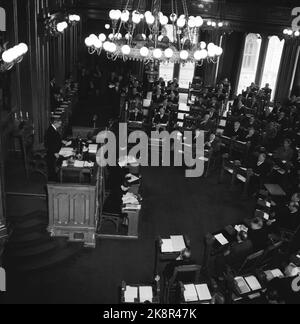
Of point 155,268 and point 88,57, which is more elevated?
point 88,57

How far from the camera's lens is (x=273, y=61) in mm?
21625

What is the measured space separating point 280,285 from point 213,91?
12.2 meters

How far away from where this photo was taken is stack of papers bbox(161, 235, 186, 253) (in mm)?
7364

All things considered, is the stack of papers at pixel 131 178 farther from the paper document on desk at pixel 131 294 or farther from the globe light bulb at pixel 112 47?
the paper document on desk at pixel 131 294

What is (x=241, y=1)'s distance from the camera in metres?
18.2

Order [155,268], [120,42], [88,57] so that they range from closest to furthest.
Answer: [155,268]
[120,42]
[88,57]

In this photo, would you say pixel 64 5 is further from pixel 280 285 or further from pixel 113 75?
pixel 280 285

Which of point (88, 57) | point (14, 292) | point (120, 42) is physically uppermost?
point (120, 42)

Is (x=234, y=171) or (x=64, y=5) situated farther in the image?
(x=64, y=5)

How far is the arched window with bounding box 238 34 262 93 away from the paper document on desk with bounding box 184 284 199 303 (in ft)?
54.3

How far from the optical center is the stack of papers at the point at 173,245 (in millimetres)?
7364

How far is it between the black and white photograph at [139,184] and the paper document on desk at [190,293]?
0.03 meters

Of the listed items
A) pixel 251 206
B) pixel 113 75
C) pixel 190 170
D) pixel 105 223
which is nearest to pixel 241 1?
pixel 113 75

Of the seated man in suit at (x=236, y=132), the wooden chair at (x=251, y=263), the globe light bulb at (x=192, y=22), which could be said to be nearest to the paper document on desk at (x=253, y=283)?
the wooden chair at (x=251, y=263)
